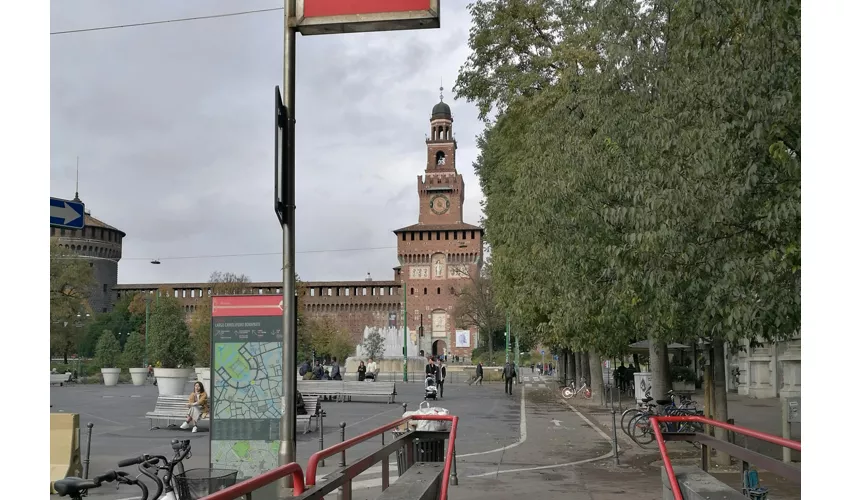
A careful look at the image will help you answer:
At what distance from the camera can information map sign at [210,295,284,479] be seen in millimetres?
11391

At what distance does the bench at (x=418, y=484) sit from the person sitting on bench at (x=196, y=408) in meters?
14.5

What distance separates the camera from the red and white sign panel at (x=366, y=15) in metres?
7.51

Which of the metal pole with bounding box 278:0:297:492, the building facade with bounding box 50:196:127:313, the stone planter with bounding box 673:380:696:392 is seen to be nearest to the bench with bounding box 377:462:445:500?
the metal pole with bounding box 278:0:297:492

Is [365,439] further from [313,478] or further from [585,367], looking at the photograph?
[585,367]

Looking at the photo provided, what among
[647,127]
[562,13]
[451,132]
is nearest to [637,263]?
[647,127]

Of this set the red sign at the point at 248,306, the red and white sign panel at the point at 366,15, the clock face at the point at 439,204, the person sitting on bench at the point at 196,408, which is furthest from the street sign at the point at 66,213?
the clock face at the point at 439,204

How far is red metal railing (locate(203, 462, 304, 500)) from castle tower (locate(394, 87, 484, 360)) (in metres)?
123

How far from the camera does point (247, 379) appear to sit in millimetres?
11461

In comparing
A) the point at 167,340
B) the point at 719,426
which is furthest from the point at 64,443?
the point at 167,340

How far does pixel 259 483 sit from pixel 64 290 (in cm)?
6790

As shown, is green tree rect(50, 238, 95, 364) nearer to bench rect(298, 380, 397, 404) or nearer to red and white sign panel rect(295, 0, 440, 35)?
bench rect(298, 380, 397, 404)

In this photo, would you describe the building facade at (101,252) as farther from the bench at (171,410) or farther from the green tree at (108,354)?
the bench at (171,410)

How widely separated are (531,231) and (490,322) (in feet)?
240
